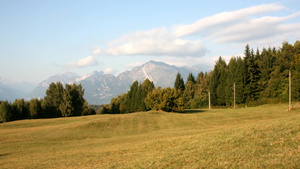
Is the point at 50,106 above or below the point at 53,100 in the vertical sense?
below

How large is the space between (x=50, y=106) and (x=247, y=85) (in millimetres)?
71657

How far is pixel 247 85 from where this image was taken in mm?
81000

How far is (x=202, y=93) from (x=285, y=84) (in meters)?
35.8

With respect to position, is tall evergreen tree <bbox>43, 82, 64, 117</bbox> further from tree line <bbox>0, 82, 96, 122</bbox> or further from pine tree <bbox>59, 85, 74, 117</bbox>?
pine tree <bbox>59, 85, 74, 117</bbox>

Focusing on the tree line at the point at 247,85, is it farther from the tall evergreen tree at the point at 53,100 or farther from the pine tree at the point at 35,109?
the pine tree at the point at 35,109

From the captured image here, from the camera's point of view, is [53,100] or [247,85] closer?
[247,85]

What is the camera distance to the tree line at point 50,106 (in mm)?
74200

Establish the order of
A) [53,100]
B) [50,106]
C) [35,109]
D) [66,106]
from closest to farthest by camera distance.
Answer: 1. [35,109]
2. [50,106]
3. [66,106]
4. [53,100]

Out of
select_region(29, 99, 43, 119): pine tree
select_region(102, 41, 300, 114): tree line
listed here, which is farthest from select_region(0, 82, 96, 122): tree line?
select_region(102, 41, 300, 114): tree line

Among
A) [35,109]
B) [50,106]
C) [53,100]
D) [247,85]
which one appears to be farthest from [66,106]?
[247,85]

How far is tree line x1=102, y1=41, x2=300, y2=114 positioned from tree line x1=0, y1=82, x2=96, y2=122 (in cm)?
2223

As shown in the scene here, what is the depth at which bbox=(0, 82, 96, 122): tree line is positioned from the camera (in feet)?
243

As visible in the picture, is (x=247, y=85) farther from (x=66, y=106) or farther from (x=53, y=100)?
(x=53, y=100)

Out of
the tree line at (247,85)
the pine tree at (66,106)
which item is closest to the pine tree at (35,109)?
the pine tree at (66,106)
